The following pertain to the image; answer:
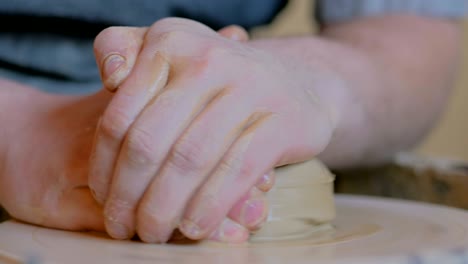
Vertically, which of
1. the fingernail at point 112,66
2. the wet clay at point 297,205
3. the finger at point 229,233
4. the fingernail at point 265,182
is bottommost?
the wet clay at point 297,205

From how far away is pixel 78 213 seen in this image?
680mm

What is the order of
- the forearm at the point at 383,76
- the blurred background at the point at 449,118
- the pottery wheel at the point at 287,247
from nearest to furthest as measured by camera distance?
the pottery wheel at the point at 287,247 → the forearm at the point at 383,76 → the blurred background at the point at 449,118

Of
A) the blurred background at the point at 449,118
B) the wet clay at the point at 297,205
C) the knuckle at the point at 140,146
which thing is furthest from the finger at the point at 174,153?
the blurred background at the point at 449,118

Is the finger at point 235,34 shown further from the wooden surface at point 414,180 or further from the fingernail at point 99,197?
the wooden surface at point 414,180

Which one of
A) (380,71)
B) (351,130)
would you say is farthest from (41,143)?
(380,71)

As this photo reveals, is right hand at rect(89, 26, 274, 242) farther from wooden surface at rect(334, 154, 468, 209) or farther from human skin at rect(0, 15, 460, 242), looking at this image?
wooden surface at rect(334, 154, 468, 209)

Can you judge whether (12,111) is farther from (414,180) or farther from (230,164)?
(414,180)

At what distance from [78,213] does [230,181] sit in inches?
6.6

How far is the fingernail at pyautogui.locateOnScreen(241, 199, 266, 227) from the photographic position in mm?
654

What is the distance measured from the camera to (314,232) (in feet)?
2.42

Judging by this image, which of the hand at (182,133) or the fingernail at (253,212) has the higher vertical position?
the hand at (182,133)

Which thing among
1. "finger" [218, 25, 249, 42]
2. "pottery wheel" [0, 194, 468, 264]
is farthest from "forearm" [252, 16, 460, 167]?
"pottery wheel" [0, 194, 468, 264]

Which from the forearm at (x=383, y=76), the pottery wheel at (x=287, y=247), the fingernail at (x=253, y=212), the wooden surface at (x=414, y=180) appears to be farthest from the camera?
the wooden surface at (x=414, y=180)

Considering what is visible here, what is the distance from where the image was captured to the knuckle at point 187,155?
0.59m
